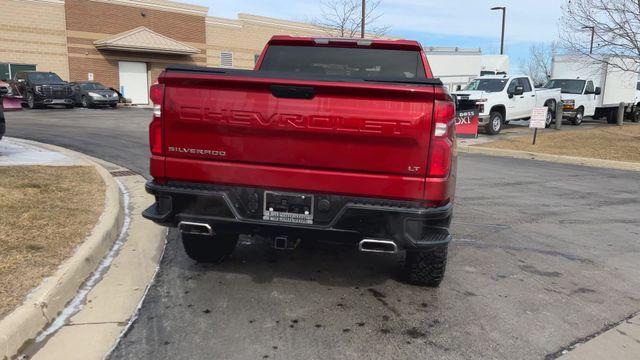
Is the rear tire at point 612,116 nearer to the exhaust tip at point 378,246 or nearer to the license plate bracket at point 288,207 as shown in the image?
the exhaust tip at point 378,246

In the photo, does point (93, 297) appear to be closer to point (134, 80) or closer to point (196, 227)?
point (196, 227)

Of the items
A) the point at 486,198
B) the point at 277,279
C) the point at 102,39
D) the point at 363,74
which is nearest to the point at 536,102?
the point at 486,198

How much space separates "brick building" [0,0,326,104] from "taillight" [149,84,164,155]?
3146 centimetres

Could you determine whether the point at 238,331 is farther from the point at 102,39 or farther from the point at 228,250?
the point at 102,39

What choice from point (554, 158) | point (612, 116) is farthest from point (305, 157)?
point (612, 116)

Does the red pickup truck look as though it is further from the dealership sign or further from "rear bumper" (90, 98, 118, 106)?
"rear bumper" (90, 98, 118, 106)

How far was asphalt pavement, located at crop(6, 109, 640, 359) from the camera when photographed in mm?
3391

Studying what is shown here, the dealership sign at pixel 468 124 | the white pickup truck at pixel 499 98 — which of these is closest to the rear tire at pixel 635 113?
the white pickup truck at pixel 499 98

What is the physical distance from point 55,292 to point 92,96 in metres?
26.0

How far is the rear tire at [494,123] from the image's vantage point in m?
19.0

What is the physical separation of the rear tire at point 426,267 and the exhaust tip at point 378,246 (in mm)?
606

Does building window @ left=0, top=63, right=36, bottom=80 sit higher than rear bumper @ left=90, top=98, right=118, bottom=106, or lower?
higher

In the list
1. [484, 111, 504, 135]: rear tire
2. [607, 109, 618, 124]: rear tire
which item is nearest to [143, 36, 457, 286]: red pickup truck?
[484, 111, 504, 135]: rear tire

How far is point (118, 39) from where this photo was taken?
109 ft
